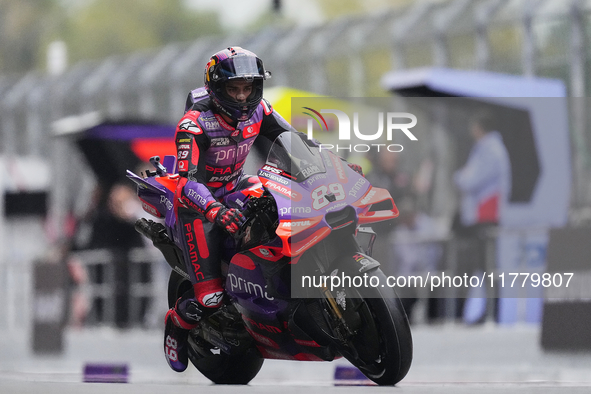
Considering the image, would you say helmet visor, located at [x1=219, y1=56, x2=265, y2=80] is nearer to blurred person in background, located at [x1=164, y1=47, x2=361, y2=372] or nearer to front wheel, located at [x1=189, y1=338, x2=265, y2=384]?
blurred person in background, located at [x1=164, y1=47, x2=361, y2=372]

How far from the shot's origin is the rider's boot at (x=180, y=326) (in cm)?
653

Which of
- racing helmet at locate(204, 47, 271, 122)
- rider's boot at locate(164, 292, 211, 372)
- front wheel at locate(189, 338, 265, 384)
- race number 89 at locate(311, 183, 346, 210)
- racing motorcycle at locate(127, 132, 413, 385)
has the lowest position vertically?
front wheel at locate(189, 338, 265, 384)

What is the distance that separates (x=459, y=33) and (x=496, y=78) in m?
1.58

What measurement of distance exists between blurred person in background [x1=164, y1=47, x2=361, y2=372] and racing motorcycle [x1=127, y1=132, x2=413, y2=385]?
15 centimetres

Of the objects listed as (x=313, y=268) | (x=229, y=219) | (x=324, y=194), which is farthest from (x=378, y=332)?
(x=229, y=219)

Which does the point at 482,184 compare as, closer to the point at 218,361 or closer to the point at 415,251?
the point at 415,251

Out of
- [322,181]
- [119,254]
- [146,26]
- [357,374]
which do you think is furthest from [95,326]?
[146,26]

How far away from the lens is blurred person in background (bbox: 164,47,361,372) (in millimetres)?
6113

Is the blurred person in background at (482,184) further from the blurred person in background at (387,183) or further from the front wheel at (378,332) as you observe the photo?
the front wheel at (378,332)

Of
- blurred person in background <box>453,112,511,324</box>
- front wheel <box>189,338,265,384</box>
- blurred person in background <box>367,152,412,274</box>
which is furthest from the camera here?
blurred person in background <box>453,112,511,324</box>

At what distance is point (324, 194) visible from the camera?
5793mm

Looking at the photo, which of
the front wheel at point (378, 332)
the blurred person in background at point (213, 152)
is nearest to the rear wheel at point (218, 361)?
the blurred person in background at point (213, 152)

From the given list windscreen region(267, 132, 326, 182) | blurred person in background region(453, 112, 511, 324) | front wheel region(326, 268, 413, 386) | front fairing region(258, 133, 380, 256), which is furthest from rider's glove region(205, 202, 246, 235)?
blurred person in background region(453, 112, 511, 324)

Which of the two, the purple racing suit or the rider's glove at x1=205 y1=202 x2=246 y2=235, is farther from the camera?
the purple racing suit
